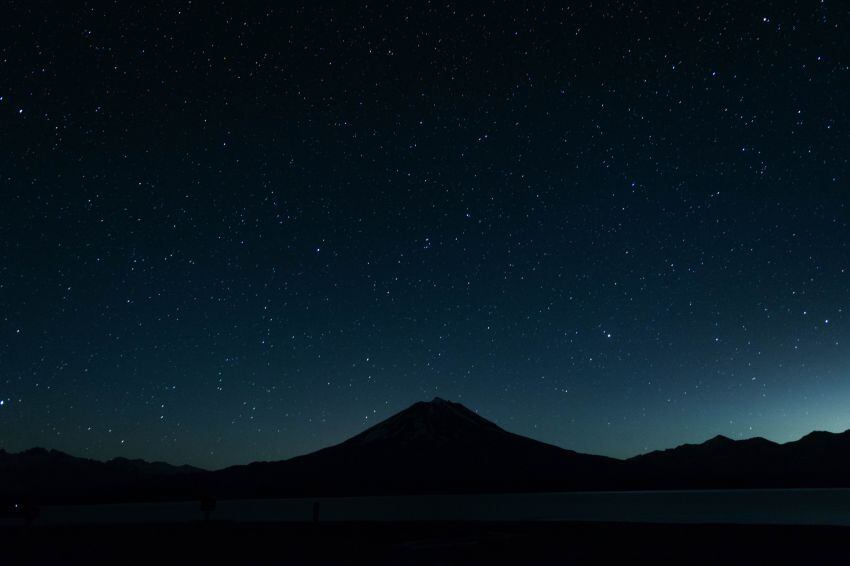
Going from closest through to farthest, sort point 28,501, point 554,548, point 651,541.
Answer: point 554,548
point 651,541
point 28,501

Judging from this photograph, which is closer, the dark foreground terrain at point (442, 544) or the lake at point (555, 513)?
the dark foreground terrain at point (442, 544)

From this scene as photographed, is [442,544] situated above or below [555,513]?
above

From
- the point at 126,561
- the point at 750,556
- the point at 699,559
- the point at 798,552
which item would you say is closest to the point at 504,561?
the point at 699,559

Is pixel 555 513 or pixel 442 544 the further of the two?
pixel 555 513

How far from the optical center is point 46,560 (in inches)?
833

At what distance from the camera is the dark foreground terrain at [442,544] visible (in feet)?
62.8

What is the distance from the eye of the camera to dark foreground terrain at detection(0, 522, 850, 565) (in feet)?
62.8

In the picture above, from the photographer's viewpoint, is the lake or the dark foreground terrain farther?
the lake

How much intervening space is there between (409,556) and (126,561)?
817cm

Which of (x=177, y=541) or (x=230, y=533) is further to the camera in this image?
(x=230, y=533)

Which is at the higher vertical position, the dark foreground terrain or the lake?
the dark foreground terrain

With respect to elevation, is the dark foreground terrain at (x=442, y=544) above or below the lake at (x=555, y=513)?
above

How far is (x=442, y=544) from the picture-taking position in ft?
71.7

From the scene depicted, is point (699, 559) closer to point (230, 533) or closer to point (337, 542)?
point (337, 542)
